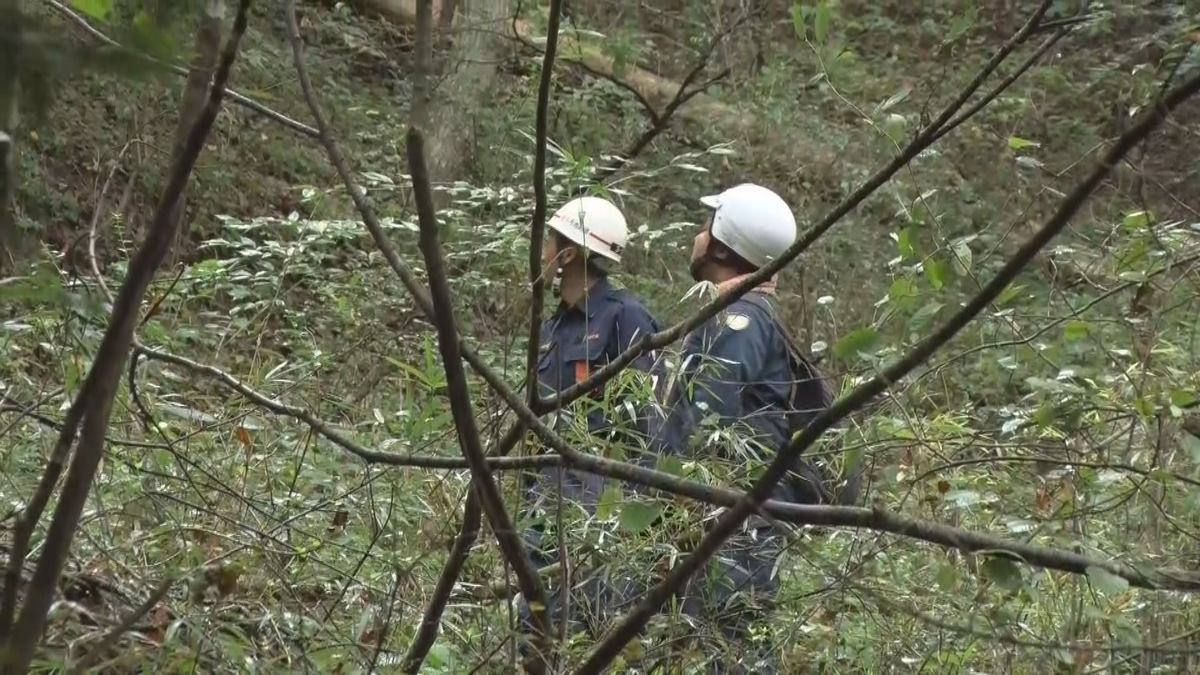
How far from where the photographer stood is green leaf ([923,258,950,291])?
87.4 inches

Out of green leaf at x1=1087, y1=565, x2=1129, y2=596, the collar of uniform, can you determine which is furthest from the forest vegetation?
the collar of uniform

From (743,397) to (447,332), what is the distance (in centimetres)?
190

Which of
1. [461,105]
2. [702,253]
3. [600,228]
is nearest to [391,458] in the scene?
[600,228]

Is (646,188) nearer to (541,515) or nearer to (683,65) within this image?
(683,65)

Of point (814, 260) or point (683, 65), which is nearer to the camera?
point (814, 260)

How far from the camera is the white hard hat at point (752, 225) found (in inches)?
158

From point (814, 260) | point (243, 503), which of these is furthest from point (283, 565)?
point (814, 260)

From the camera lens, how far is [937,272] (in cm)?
222

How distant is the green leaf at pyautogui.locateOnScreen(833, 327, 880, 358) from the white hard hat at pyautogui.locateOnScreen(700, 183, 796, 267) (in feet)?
6.47

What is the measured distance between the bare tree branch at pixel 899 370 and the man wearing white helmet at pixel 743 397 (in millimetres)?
694

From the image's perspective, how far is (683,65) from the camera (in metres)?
13.6

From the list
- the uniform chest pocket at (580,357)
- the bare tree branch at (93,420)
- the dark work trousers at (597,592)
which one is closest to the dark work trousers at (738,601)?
the dark work trousers at (597,592)

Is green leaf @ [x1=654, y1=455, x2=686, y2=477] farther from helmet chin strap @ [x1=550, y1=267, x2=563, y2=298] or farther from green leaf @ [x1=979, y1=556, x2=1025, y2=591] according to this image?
helmet chin strap @ [x1=550, y1=267, x2=563, y2=298]

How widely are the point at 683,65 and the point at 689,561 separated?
40.0 ft
